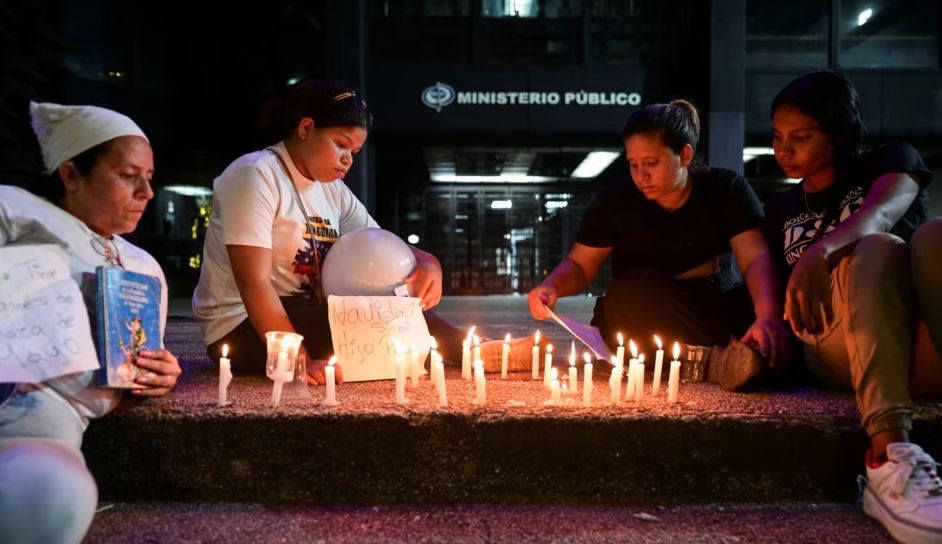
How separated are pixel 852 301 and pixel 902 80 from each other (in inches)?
527

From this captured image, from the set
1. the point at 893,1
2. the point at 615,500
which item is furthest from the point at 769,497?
the point at 893,1

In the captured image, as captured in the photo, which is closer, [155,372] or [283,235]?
[155,372]

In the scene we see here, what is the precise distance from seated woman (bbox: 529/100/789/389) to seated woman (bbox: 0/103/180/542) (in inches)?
71.3

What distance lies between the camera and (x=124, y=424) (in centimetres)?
219

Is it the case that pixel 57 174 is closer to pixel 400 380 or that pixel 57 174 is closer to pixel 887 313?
pixel 400 380

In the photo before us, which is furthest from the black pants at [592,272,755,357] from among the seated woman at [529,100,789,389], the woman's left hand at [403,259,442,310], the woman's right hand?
the woman's left hand at [403,259,442,310]

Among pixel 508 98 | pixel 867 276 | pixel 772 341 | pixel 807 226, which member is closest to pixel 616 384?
pixel 772 341

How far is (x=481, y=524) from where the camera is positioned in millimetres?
2027

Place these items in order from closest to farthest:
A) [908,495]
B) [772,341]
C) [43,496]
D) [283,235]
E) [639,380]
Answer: [43,496] → [908,495] → [639,380] → [772,341] → [283,235]

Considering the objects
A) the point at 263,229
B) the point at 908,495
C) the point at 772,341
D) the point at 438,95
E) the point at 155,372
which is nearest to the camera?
the point at 908,495

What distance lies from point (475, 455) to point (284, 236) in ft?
4.87

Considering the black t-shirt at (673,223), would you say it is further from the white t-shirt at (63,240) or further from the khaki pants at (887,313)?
the white t-shirt at (63,240)

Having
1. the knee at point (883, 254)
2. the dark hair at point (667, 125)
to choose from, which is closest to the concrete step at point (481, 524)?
the knee at point (883, 254)

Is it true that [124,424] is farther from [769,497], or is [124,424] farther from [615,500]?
[769,497]
